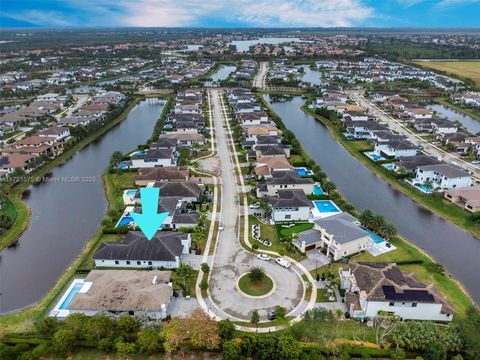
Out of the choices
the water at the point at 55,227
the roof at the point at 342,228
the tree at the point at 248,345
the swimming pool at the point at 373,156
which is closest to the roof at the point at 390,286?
the roof at the point at 342,228

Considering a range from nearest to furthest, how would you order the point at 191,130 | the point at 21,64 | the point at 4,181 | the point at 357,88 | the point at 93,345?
the point at 93,345
the point at 4,181
the point at 191,130
the point at 357,88
the point at 21,64

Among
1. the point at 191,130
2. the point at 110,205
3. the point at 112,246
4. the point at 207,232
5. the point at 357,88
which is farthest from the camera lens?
the point at 357,88

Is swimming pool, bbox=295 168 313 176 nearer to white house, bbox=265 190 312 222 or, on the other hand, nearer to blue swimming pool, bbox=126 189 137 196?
white house, bbox=265 190 312 222

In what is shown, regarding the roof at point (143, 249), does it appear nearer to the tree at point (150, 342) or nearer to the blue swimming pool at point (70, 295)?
the blue swimming pool at point (70, 295)

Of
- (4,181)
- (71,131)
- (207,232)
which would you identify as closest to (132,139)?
(71,131)

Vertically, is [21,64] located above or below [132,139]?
above

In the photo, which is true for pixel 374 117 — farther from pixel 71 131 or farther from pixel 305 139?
pixel 71 131

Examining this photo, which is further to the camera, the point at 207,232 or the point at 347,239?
the point at 207,232

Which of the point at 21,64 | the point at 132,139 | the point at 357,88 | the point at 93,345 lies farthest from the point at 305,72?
the point at 93,345
